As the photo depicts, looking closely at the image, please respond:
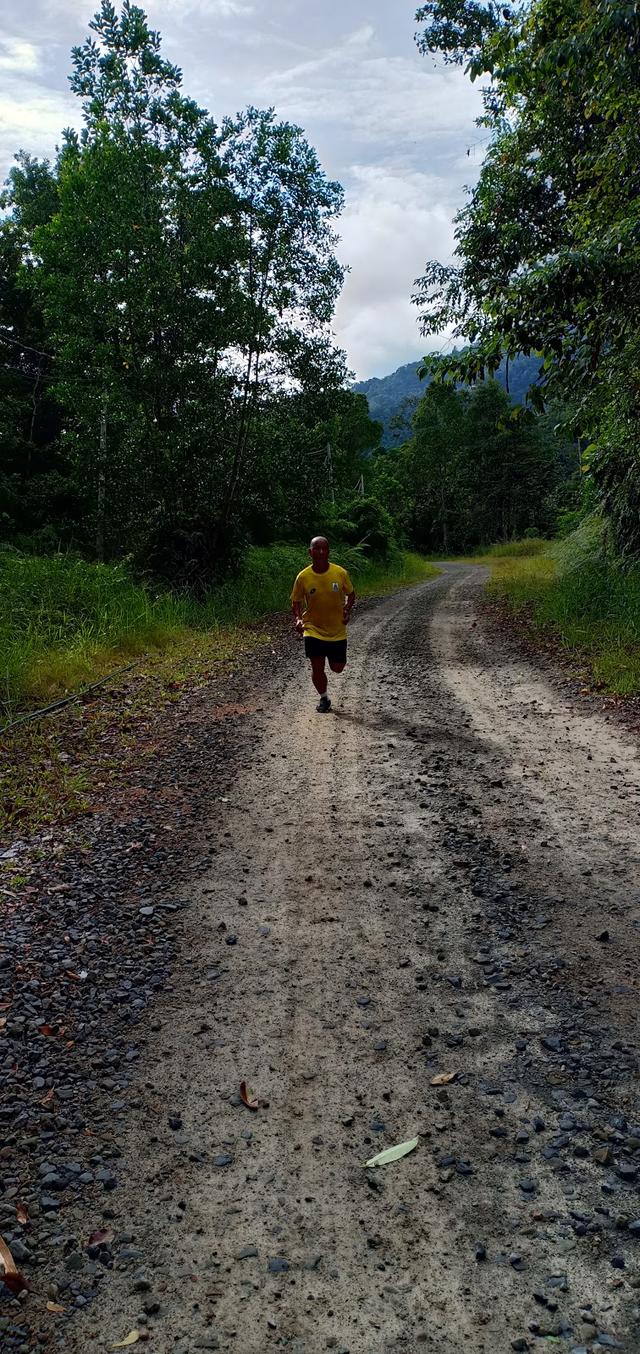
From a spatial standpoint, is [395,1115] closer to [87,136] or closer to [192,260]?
[192,260]

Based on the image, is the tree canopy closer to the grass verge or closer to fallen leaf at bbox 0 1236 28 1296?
the grass verge

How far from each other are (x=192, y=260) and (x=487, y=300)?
9.09 metres

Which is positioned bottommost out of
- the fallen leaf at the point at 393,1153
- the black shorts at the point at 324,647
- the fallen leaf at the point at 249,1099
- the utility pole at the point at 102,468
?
the fallen leaf at the point at 393,1153

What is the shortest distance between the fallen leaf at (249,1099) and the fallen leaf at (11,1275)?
0.81 meters

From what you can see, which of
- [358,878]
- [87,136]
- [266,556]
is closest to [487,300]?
[358,878]

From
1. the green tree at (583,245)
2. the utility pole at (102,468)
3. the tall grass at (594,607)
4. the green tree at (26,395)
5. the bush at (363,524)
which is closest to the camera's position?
the green tree at (583,245)

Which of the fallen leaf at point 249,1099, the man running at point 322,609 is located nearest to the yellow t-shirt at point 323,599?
the man running at point 322,609

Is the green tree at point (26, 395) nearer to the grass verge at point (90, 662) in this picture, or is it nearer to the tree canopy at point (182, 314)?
the tree canopy at point (182, 314)

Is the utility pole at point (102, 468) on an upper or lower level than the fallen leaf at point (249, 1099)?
upper

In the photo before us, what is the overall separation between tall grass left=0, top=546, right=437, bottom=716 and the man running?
277 centimetres

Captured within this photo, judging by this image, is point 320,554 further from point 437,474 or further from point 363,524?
point 437,474

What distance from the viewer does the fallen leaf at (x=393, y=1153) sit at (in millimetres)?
2318

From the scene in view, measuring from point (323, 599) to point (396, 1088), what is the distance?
5632mm

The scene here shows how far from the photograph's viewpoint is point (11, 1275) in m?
1.99
